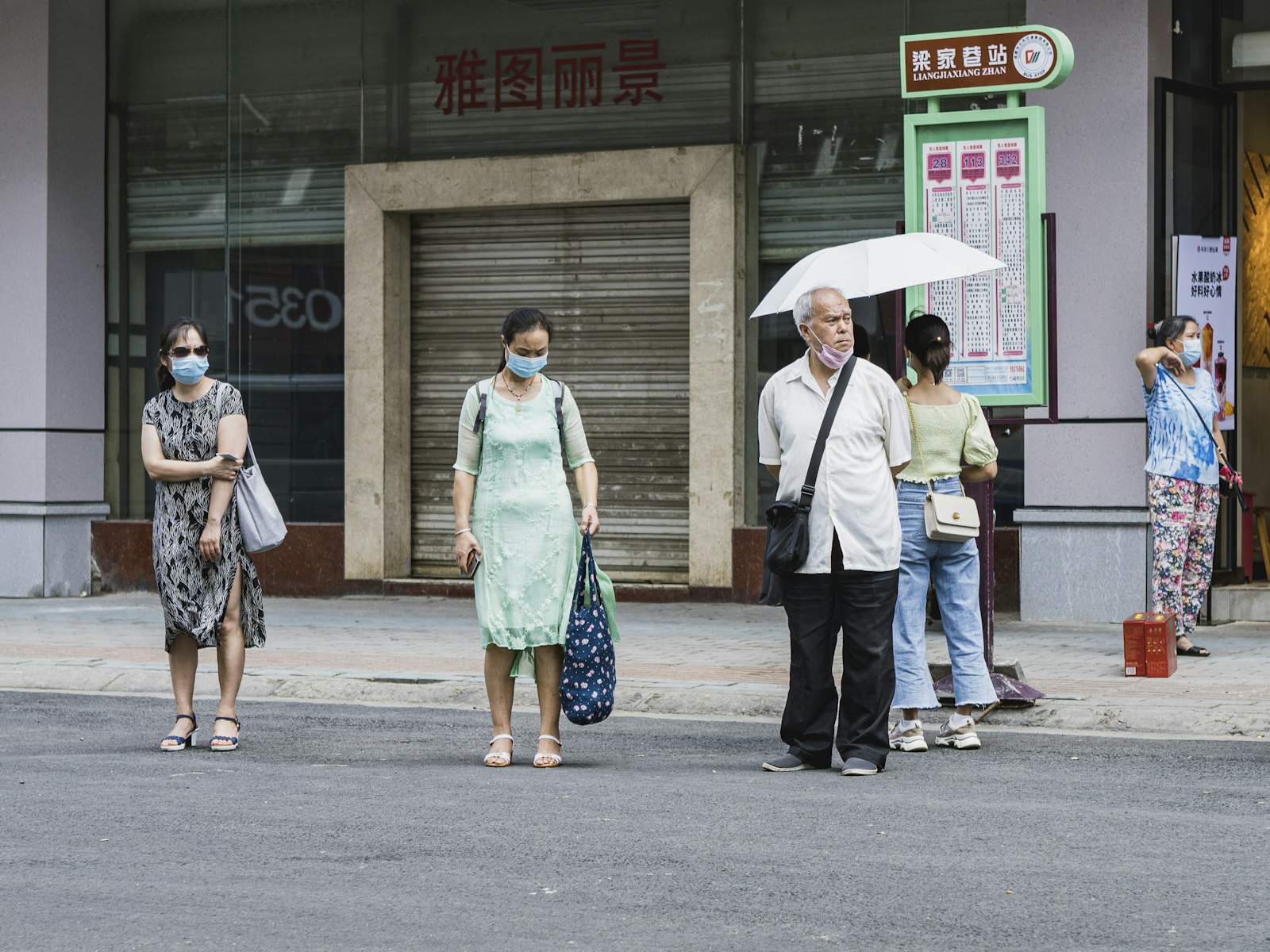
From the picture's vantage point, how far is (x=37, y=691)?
10375 mm

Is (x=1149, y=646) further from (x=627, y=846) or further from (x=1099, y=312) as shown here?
(x=627, y=846)

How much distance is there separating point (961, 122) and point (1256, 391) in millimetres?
5387

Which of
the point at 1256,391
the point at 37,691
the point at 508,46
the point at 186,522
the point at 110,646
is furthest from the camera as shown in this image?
the point at 508,46

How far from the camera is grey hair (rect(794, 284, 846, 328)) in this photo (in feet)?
24.3

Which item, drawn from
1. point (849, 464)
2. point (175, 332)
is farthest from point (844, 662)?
point (175, 332)

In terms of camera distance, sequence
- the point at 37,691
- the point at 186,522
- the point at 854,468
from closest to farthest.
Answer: the point at 854,468, the point at 186,522, the point at 37,691

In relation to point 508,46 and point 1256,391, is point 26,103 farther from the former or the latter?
point 1256,391

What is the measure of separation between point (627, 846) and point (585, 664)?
5.78 ft

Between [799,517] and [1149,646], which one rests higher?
[799,517]

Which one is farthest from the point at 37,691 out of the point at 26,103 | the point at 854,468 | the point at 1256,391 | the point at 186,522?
the point at 1256,391

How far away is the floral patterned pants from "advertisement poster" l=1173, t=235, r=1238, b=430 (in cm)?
147

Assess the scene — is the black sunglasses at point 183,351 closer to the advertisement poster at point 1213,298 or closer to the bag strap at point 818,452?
the bag strap at point 818,452

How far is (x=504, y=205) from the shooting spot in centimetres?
1494

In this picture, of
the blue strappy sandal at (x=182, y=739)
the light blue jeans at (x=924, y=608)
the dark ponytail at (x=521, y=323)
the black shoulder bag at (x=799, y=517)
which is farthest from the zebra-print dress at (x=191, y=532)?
the light blue jeans at (x=924, y=608)
